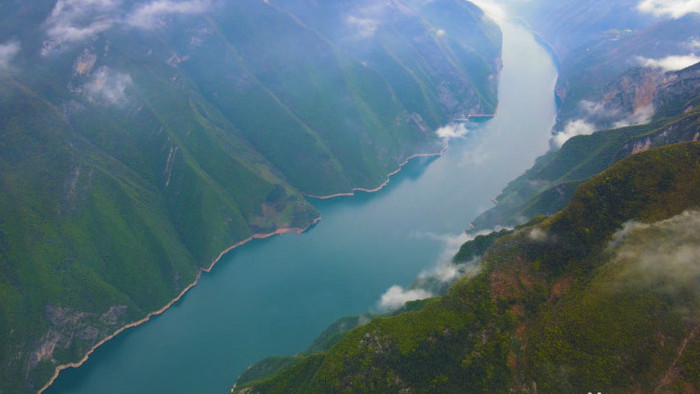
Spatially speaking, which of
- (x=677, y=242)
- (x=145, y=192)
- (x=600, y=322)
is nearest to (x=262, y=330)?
(x=145, y=192)

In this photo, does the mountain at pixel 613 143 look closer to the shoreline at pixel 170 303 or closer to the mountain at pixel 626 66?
the mountain at pixel 626 66

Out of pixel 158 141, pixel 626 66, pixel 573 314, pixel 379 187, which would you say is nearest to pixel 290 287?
pixel 379 187

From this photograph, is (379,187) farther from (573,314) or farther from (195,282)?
(573,314)

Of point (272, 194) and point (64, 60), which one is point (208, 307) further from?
point (64, 60)

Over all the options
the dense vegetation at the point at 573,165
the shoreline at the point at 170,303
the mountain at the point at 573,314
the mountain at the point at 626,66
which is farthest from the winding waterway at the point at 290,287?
the mountain at the point at 626,66

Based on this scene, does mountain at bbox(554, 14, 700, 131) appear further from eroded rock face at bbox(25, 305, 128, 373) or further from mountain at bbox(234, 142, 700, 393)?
eroded rock face at bbox(25, 305, 128, 373)

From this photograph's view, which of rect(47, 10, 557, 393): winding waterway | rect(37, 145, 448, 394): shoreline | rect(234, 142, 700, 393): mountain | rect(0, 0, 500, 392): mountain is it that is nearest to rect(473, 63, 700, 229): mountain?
rect(47, 10, 557, 393): winding waterway
